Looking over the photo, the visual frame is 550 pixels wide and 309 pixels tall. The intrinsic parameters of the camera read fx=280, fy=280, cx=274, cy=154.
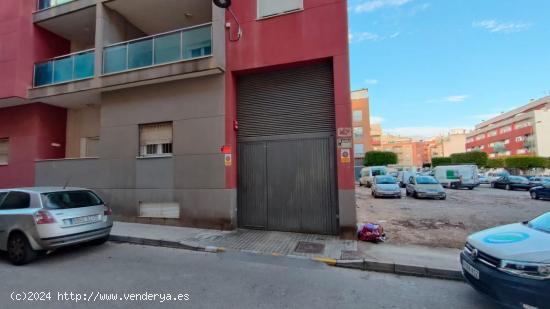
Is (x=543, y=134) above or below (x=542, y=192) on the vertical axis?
above

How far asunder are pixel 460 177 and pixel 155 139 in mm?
26785

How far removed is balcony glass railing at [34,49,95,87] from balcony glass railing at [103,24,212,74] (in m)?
0.76

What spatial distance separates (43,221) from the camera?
555 cm

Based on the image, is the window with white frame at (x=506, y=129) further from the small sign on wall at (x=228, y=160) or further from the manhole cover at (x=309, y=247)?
the small sign on wall at (x=228, y=160)

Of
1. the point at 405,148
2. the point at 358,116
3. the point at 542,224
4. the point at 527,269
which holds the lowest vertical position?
the point at 527,269

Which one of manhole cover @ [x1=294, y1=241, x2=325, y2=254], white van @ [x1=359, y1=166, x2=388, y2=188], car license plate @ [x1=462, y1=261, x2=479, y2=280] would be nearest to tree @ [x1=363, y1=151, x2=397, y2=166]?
white van @ [x1=359, y1=166, x2=388, y2=188]

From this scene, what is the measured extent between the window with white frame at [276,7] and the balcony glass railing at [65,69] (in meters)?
6.37

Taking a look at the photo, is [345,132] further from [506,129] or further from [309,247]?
[506,129]

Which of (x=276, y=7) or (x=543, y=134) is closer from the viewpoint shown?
(x=276, y=7)

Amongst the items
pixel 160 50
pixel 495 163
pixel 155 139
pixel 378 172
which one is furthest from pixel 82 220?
pixel 495 163

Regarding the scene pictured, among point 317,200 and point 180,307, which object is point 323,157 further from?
point 180,307

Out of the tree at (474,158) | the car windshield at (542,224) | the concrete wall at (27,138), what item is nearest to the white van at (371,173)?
the tree at (474,158)

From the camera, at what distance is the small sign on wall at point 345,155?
747 centimetres

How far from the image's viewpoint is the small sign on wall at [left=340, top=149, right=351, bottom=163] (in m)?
7.47
